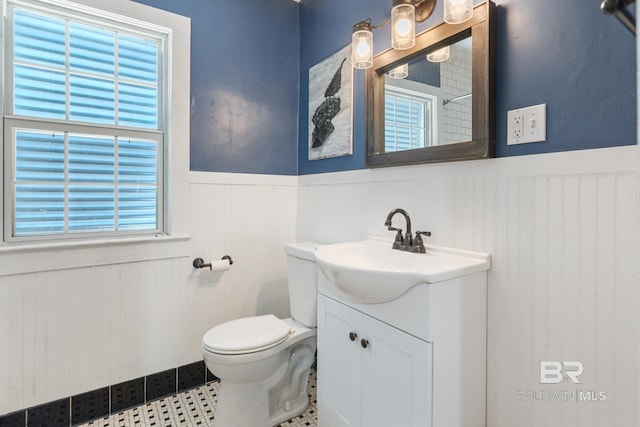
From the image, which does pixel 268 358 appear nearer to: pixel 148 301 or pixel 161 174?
pixel 148 301

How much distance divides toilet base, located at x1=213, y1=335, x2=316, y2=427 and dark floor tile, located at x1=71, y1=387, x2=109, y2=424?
587 millimetres

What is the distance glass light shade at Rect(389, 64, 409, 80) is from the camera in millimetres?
1497

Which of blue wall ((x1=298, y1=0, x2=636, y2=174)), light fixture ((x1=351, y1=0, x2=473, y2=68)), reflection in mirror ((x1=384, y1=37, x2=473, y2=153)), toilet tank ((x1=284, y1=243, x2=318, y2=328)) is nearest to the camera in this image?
blue wall ((x1=298, y1=0, x2=636, y2=174))

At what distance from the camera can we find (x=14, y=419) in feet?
4.81

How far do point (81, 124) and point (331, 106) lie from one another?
129 cm

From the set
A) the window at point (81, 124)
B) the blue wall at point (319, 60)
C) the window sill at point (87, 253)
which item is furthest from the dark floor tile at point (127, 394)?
the blue wall at point (319, 60)

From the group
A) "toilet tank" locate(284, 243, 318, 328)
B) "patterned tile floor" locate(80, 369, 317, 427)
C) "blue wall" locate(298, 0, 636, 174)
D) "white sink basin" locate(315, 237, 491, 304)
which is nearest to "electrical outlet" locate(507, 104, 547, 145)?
"blue wall" locate(298, 0, 636, 174)

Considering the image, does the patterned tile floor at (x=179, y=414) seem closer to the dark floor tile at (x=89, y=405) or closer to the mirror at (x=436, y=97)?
the dark floor tile at (x=89, y=405)

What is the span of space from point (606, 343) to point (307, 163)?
1675 millimetres

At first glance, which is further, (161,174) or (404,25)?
(161,174)

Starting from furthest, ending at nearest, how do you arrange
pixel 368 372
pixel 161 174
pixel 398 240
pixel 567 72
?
pixel 161 174
pixel 398 240
pixel 368 372
pixel 567 72

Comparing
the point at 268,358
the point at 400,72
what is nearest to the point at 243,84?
the point at 400,72

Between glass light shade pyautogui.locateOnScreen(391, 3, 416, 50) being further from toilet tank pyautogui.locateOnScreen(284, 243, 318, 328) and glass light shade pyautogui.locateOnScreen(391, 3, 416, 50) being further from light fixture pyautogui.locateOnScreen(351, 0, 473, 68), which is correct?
toilet tank pyautogui.locateOnScreen(284, 243, 318, 328)

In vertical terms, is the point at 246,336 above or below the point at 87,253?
below
